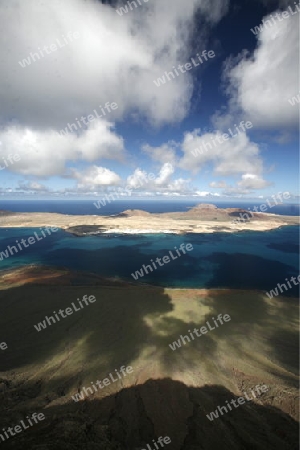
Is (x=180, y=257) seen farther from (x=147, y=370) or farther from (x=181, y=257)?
(x=147, y=370)

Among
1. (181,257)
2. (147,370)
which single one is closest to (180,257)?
(181,257)

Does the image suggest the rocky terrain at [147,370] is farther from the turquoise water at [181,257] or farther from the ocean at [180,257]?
the turquoise water at [181,257]

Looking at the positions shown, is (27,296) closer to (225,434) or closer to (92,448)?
(92,448)

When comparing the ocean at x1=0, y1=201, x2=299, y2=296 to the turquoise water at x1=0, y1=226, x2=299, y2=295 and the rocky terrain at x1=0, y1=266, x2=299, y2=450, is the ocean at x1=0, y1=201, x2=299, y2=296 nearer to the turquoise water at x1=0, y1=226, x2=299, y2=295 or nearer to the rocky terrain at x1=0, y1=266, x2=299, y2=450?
the turquoise water at x1=0, y1=226, x2=299, y2=295

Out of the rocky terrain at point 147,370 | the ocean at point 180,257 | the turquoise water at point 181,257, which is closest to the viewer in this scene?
the rocky terrain at point 147,370

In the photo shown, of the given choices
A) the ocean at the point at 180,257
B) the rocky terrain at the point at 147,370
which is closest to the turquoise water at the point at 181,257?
the ocean at the point at 180,257

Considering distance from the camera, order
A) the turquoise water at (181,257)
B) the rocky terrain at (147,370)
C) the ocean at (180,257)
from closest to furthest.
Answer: the rocky terrain at (147,370) < the ocean at (180,257) < the turquoise water at (181,257)

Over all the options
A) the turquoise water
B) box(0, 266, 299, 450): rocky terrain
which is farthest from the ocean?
box(0, 266, 299, 450): rocky terrain
